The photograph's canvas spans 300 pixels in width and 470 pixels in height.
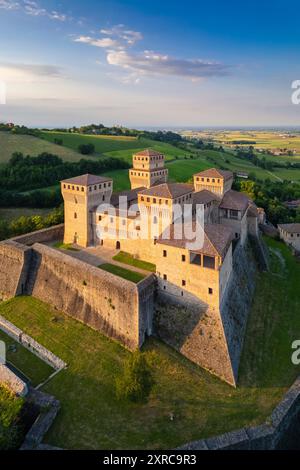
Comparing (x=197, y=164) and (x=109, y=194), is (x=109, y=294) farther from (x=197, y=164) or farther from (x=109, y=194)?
(x=197, y=164)

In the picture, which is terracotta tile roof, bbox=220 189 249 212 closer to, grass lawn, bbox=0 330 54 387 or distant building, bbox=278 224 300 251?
distant building, bbox=278 224 300 251

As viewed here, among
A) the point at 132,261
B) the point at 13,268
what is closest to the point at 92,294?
the point at 132,261

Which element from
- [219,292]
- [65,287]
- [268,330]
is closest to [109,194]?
[65,287]

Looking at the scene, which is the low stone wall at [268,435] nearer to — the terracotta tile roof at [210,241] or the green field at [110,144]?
the terracotta tile roof at [210,241]

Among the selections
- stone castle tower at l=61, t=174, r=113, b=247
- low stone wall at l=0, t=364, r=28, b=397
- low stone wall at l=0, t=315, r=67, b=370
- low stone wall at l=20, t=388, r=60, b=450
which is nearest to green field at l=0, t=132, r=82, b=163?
stone castle tower at l=61, t=174, r=113, b=247

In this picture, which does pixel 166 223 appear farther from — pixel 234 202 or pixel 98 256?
pixel 234 202
